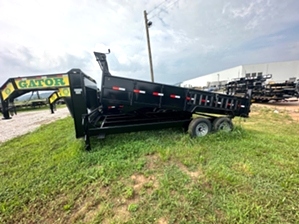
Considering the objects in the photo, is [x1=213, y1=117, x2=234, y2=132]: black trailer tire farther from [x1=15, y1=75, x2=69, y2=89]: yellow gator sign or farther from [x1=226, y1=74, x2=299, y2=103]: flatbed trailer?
[x1=226, y1=74, x2=299, y2=103]: flatbed trailer

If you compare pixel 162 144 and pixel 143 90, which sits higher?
pixel 143 90

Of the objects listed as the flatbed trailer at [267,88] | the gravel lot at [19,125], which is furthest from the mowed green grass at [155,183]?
the flatbed trailer at [267,88]

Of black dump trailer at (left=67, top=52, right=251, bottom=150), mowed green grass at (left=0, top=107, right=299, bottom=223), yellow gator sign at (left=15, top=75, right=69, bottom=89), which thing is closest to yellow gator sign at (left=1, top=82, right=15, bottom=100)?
yellow gator sign at (left=15, top=75, right=69, bottom=89)

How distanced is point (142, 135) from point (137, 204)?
2654 mm

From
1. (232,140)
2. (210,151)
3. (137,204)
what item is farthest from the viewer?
(232,140)

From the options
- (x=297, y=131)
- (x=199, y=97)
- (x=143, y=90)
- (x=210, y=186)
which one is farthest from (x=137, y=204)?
(x=297, y=131)

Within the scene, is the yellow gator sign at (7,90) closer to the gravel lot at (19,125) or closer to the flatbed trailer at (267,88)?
the gravel lot at (19,125)

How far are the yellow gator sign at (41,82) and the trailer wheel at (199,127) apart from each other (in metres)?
4.07

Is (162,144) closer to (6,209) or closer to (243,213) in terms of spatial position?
(243,213)

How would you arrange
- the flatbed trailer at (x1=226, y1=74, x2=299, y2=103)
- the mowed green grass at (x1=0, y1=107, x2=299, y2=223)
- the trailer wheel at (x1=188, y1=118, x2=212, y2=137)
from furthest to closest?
the flatbed trailer at (x1=226, y1=74, x2=299, y2=103) → the trailer wheel at (x1=188, y1=118, x2=212, y2=137) → the mowed green grass at (x1=0, y1=107, x2=299, y2=223)

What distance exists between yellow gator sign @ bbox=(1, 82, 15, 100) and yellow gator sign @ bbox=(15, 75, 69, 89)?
0.19 metres

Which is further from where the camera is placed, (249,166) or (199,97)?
(199,97)

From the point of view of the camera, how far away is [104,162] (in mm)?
3148

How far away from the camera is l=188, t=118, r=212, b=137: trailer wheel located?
430cm
